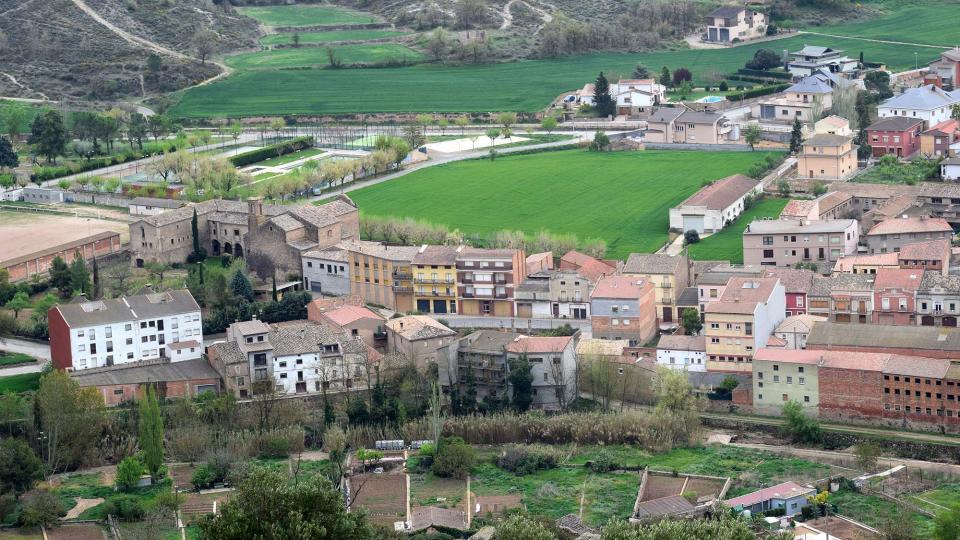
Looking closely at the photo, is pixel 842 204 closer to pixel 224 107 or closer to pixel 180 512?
pixel 180 512

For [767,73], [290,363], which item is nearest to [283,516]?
[290,363]

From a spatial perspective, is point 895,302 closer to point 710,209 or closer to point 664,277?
point 664,277

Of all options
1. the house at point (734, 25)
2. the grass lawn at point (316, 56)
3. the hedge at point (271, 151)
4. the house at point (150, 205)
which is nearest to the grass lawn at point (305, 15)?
the grass lawn at point (316, 56)

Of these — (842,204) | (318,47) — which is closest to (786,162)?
(842,204)

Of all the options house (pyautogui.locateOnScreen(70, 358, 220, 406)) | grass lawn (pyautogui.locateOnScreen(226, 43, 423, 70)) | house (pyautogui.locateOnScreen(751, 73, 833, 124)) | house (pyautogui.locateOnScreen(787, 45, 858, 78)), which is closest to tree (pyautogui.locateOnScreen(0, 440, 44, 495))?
house (pyautogui.locateOnScreen(70, 358, 220, 406))

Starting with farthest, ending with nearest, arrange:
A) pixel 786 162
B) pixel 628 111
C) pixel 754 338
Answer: pixel 628 111, pixel 786 162, pixel 754 338

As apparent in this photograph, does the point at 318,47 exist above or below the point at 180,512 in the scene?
above
